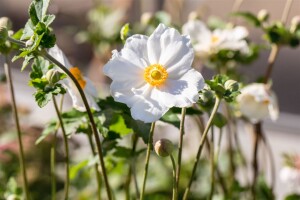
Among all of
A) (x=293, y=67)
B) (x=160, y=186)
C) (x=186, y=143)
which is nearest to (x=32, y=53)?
(x=160, y=186)

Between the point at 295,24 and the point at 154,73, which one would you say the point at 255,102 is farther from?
the point at 154,73

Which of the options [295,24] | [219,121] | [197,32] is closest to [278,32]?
[295,24]

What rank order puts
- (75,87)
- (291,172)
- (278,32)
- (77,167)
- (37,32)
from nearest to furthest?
(37,32) → (75,87) → (77,167) → (278,32) → (291,172)

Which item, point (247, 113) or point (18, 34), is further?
point (247, 113)

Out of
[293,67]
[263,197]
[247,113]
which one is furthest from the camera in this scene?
[293,67]

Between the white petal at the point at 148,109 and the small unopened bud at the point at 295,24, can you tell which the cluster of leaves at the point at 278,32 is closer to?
the small unopened bud at the point at 295,24

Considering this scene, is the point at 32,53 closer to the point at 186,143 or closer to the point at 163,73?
the point at 163,73

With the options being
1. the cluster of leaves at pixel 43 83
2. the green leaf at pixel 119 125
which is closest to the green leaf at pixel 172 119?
the green leaf at pixel 119 125
